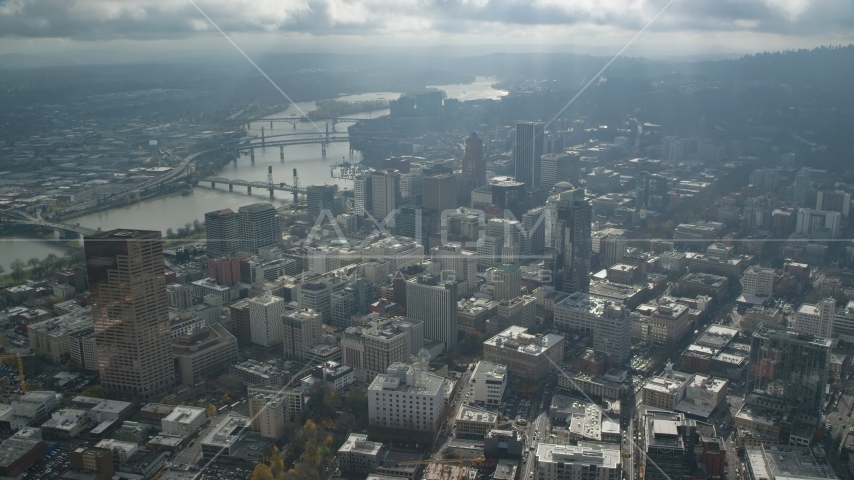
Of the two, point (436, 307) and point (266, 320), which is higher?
point (436, 307)

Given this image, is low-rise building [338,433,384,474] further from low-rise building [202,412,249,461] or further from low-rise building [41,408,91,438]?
low-rise building [41,408,91,438]

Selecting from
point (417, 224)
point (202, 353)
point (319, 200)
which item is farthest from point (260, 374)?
point (319, 200)

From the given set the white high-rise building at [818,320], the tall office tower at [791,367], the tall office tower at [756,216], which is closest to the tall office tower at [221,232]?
the tall office tower at [791,367]

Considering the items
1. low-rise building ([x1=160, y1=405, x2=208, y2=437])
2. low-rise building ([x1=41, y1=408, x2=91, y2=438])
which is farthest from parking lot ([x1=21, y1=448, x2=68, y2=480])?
low-rise building ([x1=160, y1=405, x2=208, y2=437])

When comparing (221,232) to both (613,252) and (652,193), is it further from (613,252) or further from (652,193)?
(652,193)

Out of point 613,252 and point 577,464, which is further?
point 613,252

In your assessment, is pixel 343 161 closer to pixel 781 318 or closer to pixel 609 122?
pixel 609 122
